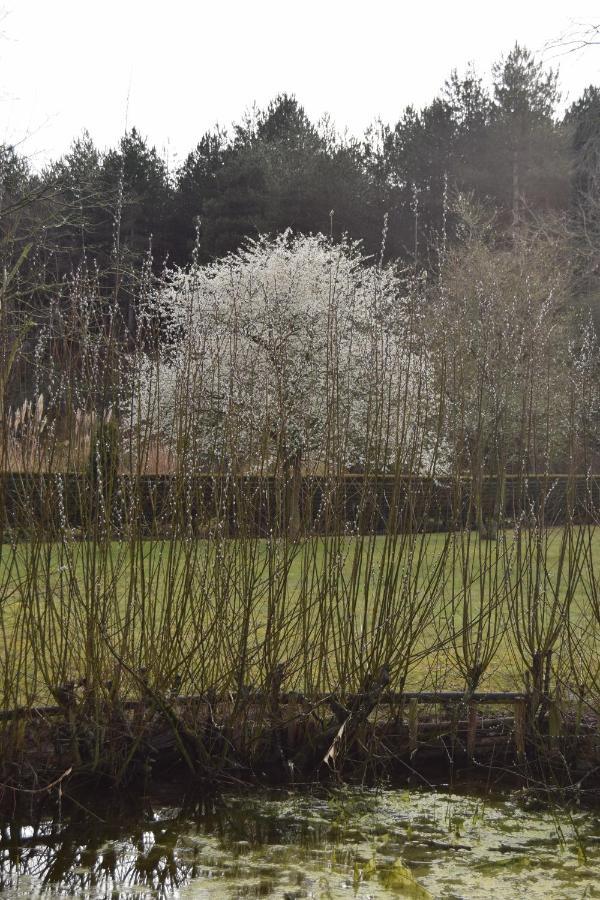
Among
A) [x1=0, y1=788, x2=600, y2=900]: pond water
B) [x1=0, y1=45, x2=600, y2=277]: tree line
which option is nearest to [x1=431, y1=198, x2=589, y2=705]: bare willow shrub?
[x1=0, y1=788, x2=600, y2=900]: pond water

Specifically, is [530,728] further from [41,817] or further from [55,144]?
[55,144]

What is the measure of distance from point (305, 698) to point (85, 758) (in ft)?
3.03

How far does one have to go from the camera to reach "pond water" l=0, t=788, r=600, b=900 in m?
3.25

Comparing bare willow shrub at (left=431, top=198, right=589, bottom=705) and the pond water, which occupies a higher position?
bare willow shrub at (left=431, top=198, right=589, bottom=705)

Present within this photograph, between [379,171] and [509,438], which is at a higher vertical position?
[379,171]

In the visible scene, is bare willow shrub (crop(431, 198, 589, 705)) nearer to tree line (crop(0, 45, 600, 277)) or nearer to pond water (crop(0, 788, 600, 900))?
pond water (crop(0, 788, 600, 900))

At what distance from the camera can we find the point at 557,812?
3.95 metres

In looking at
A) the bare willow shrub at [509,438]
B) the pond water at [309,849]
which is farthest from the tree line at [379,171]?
the pond water at [309,849]

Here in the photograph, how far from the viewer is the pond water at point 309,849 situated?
128 inches

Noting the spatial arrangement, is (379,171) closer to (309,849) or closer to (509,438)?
(509,438)

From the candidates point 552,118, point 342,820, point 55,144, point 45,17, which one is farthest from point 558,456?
point 552,118

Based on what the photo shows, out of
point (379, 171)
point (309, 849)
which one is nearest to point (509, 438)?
point (309, 849)

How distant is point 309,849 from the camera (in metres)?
3.57

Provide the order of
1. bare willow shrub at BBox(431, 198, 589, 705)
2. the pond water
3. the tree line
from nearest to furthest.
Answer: the pond water < bare willow shrub at BBox(431, 198, 589, 705) < the tree line
